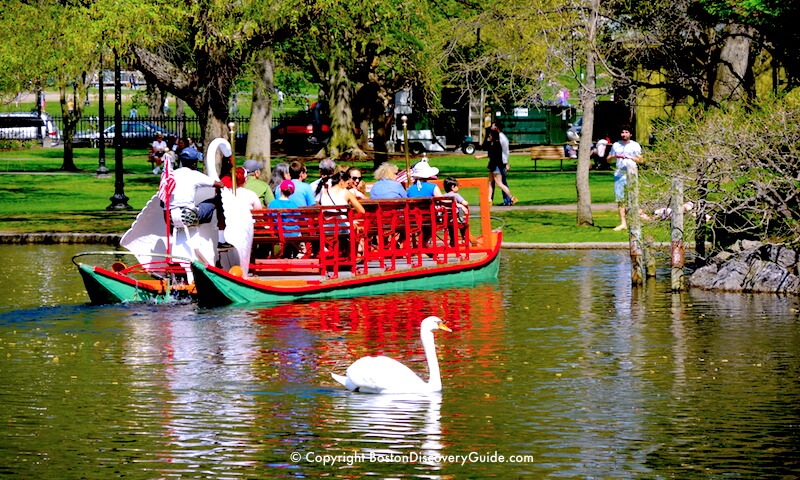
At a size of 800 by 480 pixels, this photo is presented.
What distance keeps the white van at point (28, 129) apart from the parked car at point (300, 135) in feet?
47.6

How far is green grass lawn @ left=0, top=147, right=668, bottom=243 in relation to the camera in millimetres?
32312

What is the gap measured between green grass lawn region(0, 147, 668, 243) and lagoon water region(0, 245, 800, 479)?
28.5 ft

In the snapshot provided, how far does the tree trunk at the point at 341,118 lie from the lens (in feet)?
191

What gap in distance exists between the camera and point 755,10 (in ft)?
79.7

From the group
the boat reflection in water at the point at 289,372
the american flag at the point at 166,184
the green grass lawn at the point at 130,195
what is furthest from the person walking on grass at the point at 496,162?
the american flag at the point at 166,184

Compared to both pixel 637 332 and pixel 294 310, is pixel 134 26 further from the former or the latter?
pixel 637 332

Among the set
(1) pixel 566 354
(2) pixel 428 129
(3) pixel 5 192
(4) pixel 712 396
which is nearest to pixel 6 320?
(1) pixel 566 354

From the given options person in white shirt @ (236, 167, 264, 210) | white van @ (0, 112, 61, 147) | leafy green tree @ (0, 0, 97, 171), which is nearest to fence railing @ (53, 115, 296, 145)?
white van @ (0, 112, 61, 147)

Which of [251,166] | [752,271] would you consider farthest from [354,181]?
[752,271]

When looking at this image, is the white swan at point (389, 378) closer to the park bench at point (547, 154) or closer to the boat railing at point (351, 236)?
the boat railing at point (351, 236)

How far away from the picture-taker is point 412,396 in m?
14.5

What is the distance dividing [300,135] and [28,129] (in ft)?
61.0

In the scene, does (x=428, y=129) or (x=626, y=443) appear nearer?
(x=626, y=443)

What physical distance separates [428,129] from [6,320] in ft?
174
